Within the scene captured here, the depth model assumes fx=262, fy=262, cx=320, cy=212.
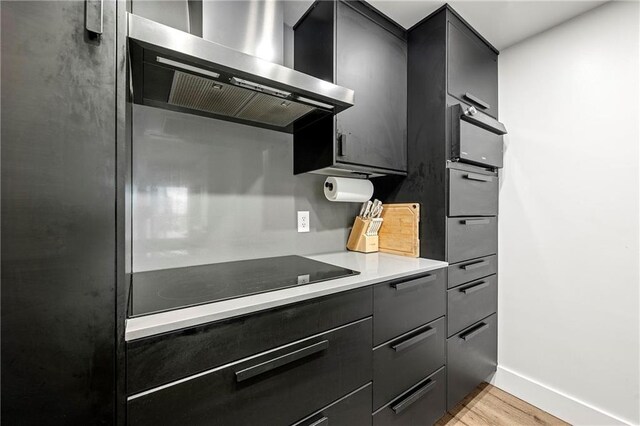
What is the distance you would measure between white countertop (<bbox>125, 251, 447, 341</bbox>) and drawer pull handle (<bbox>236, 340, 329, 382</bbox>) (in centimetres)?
17

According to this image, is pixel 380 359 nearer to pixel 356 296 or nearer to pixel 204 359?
pixel 356 296

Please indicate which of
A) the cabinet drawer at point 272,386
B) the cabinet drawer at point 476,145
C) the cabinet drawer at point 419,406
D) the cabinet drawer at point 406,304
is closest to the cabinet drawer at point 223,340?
the cabinet drawer at point 272,386

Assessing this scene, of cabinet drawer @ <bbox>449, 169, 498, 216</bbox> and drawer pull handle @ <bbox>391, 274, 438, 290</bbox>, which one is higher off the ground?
cabinet drawer @ <bbox>449, 169, 498, 216</bbox>

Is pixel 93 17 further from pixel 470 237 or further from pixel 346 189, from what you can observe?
pixel 470 237

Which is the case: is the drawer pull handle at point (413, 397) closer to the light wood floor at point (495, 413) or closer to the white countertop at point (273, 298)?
the light wood floor at point (495, 413)

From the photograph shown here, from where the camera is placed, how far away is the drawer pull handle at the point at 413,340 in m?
1.16

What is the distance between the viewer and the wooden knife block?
5.60ft

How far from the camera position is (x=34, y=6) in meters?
0.52

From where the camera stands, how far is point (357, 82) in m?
1.40

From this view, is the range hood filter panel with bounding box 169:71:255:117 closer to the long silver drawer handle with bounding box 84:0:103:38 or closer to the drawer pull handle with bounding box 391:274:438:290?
the long silver drawer handle with bounding box 84:0:103:38

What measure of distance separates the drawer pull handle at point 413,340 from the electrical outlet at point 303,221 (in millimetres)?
804

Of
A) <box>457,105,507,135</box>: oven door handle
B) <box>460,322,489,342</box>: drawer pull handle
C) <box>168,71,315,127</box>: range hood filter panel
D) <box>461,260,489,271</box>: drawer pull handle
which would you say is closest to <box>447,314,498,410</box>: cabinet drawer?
<box>460,322,489,342</box>: drawer pull handle

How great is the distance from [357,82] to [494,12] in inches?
35.4

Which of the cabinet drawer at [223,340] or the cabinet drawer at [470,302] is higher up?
the cabinet drawer at [223,340]
